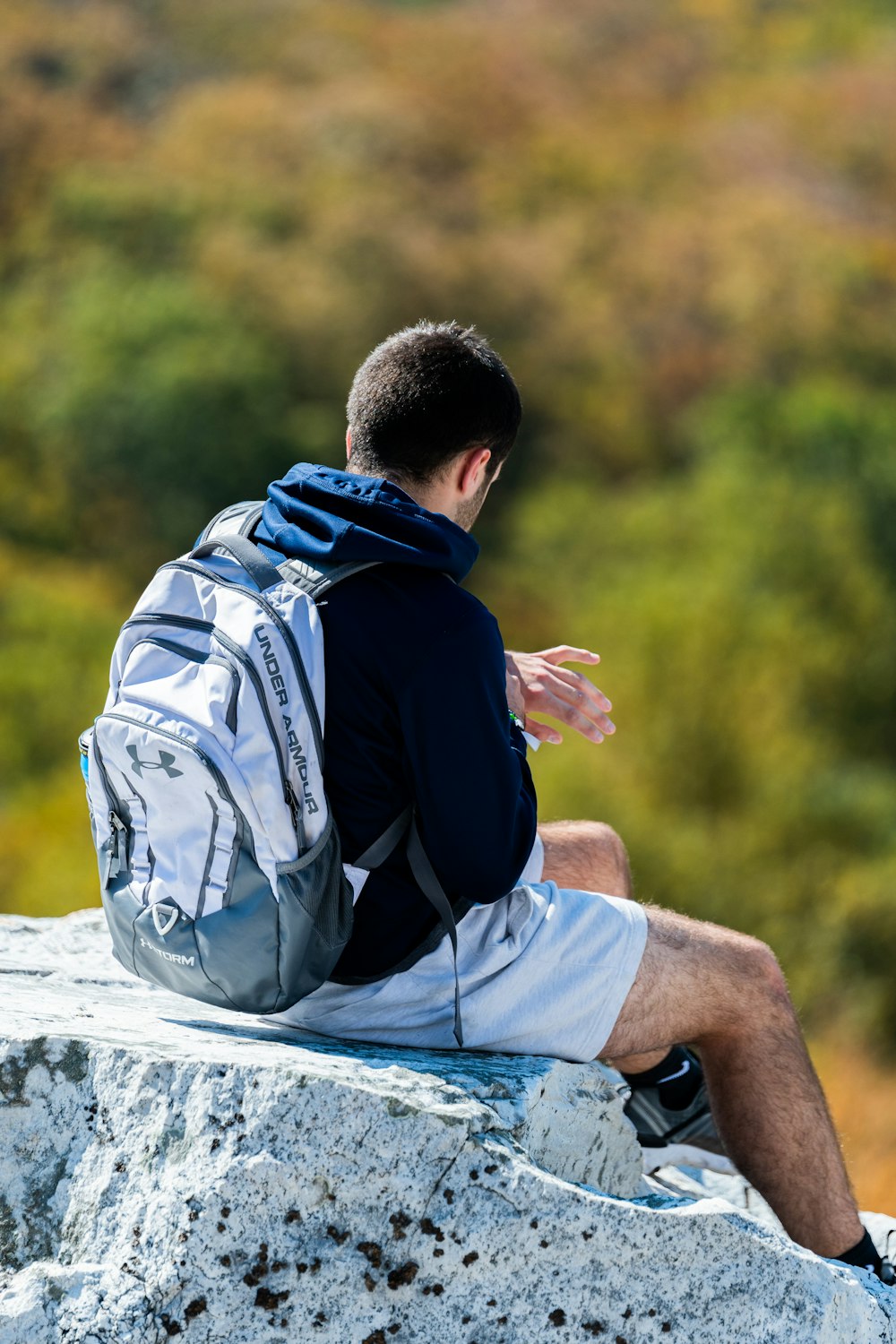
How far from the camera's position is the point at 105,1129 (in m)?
1.96

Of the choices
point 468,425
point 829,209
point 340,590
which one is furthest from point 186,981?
point 829,209

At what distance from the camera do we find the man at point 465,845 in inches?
81.0

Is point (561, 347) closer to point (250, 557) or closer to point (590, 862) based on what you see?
point (590, 862)

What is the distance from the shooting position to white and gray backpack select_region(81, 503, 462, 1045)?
201cm

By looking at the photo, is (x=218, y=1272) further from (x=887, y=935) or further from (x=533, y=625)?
(x=533, y=625)

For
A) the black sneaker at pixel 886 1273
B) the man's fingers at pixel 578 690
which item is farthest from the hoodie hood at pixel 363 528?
the black sneaker at pixel 886 1273

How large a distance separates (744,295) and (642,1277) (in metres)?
30.8

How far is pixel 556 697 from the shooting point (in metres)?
2.58

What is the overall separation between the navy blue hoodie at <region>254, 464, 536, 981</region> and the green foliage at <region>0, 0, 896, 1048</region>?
900 cm

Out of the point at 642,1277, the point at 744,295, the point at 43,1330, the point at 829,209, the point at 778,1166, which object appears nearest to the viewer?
the point at 43,1330

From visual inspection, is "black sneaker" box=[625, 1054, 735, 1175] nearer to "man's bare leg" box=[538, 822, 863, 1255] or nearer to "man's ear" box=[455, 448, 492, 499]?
"man's bare leg" box=[538, 822, 863, 1255]

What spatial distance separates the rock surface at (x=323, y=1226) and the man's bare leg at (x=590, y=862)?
30.3 inches

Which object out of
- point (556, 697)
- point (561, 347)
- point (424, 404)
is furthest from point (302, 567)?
point (561, 347)

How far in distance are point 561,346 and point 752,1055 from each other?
1112 inches
